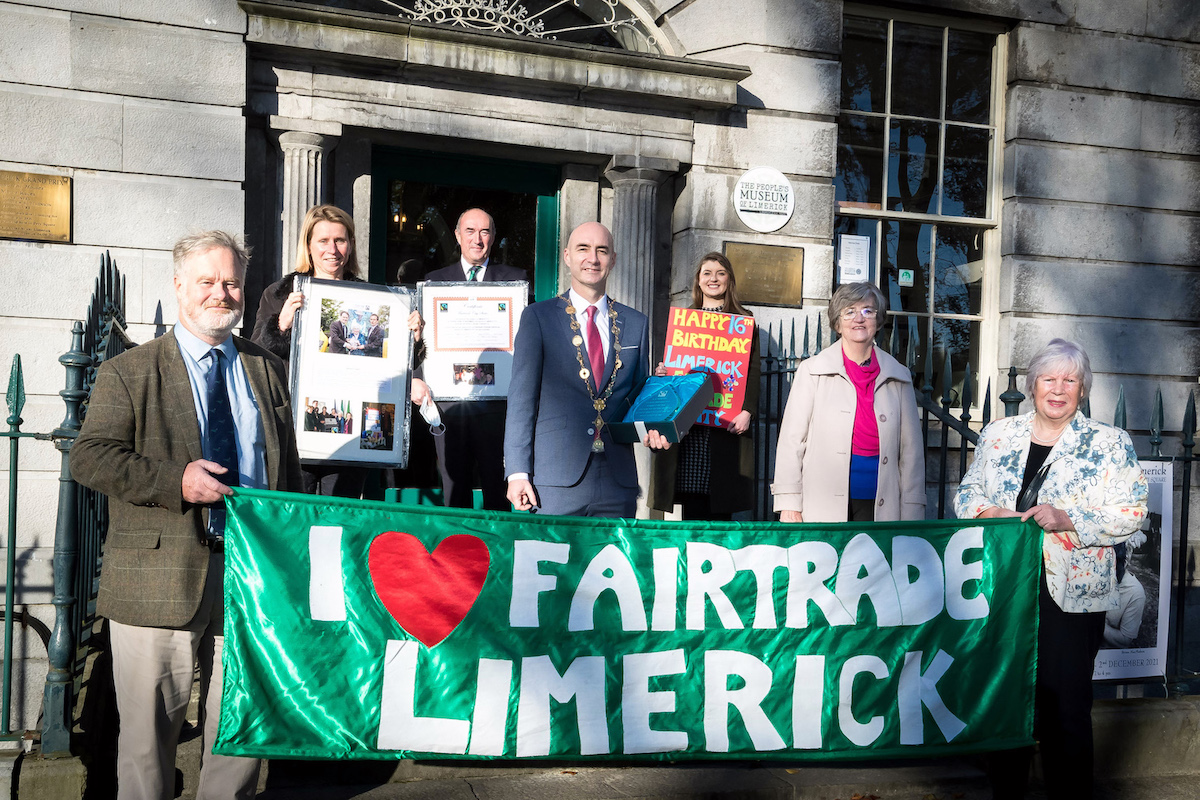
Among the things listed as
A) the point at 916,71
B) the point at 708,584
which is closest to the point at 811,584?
the point at 708,584

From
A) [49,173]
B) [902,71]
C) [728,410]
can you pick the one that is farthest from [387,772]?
[902,71]

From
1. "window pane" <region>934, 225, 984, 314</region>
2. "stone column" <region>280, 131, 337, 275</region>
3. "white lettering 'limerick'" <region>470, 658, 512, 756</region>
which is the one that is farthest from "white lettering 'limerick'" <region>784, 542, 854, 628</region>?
"window pane" <region>934, 225, 984, 314</region>

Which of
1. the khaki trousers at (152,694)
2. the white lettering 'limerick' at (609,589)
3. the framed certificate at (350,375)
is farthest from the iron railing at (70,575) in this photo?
the white lettering 'limerick' at (609,589)

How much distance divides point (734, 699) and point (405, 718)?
1.21 m

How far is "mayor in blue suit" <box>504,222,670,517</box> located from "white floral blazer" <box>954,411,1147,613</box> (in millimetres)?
1561

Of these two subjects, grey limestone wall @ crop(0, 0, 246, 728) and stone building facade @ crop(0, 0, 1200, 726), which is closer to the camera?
grey limestone wall @ crop(0, 0, 246, 728)

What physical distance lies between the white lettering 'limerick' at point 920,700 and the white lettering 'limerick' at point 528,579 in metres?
1.45

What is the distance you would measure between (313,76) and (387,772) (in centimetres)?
454

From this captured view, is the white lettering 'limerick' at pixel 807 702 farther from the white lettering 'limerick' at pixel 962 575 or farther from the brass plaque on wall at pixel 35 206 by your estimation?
the brass plaque on wall at pixel 35 206

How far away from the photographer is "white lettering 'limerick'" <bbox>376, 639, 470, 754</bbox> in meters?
3.41

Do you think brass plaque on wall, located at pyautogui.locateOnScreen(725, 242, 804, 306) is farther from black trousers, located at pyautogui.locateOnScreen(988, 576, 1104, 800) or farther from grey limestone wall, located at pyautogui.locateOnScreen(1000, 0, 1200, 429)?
black trousers, located at pyautogui.locateOnScreen(988, 576, 1104, 800)

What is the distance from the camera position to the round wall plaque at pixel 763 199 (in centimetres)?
736

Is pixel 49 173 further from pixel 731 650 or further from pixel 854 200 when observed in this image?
pixel 854 200

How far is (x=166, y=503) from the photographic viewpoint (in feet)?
9.71
